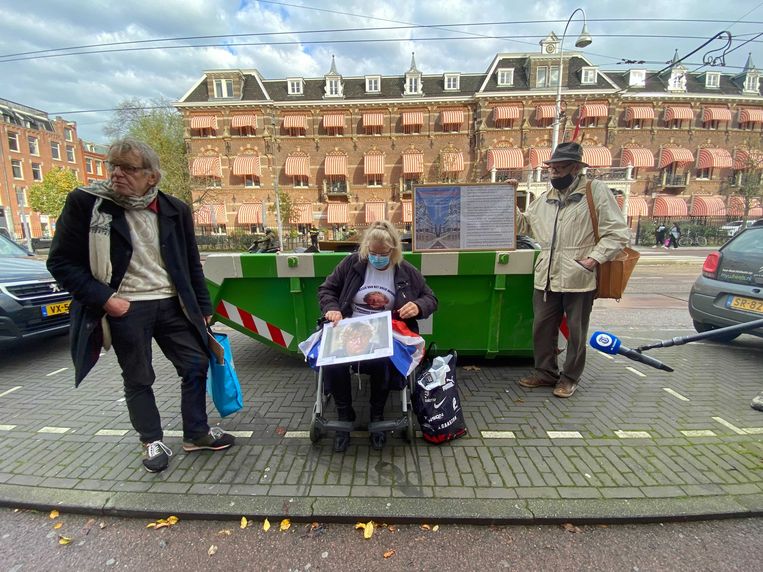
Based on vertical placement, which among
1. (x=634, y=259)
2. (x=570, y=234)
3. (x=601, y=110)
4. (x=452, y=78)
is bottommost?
(x=634, y=259)

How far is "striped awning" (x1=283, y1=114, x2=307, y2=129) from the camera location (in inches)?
1080

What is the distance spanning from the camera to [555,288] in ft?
10.1

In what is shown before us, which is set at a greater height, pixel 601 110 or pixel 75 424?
pixel 601 110

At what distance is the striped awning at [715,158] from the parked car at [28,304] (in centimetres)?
3848

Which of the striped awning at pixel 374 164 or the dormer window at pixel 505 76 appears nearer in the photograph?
the dormer window at pixel 505 76

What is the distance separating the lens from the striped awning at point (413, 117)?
89.1 ft

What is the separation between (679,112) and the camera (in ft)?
87.7

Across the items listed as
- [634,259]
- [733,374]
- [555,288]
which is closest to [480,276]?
[555,288]

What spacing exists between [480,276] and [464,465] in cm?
171

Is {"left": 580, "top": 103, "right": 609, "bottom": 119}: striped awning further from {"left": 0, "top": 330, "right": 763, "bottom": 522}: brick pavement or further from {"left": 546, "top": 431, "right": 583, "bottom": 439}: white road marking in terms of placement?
{"left": 546, "top": 431, "right": 583, "bottom": 439}: white road marking

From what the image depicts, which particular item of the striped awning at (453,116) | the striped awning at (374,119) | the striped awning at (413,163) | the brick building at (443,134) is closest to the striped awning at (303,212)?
the brick building at (443,134)

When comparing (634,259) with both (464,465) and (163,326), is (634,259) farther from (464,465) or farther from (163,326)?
(163,326)

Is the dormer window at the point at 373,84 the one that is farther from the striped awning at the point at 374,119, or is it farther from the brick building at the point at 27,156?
the brick building at the point at 27,156

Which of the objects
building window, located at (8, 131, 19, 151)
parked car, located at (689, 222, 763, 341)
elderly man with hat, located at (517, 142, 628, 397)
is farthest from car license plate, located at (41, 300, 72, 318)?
building window, located at (8, 131, 19, 151)
